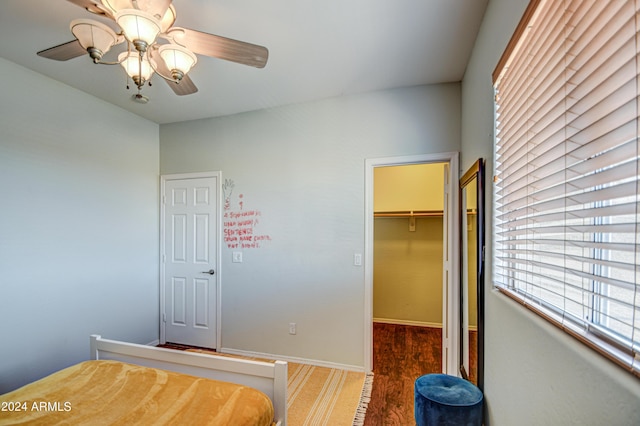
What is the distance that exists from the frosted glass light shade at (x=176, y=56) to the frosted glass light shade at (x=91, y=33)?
0.22 m

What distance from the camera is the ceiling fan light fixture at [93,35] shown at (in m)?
1.26

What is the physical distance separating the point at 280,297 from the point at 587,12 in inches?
115

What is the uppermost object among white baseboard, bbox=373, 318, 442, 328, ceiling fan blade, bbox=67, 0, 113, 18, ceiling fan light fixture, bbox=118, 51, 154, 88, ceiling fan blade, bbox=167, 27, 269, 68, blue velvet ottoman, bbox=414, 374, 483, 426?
ceiling fan blade, bbox=67, 0, 113, 18

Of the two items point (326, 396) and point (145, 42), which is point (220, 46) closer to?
point (145, 42)

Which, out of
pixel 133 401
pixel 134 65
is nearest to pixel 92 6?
pixel 134 65

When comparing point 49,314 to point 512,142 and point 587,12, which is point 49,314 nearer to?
point 512,142

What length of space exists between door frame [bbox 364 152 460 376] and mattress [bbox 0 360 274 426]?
153 cm

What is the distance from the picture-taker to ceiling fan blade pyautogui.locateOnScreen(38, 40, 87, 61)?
1518mm

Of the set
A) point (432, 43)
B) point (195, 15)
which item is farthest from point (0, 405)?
point (432, 43)

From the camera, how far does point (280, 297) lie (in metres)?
3.07

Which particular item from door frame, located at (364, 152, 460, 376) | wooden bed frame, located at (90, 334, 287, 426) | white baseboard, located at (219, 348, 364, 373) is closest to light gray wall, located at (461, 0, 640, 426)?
door frame, located at (364, 152, 460, 376)

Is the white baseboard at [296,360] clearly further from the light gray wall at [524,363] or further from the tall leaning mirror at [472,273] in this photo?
the light gray wall at [524,363]

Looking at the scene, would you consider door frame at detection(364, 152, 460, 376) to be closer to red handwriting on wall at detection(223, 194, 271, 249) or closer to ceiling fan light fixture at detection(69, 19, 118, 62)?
red handwriting on wall at detection(223, 194, 271, 249)

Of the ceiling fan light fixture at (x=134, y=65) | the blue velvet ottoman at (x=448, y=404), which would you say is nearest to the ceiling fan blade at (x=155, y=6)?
the ceiling fan light fixture at (x=134, y=65)
